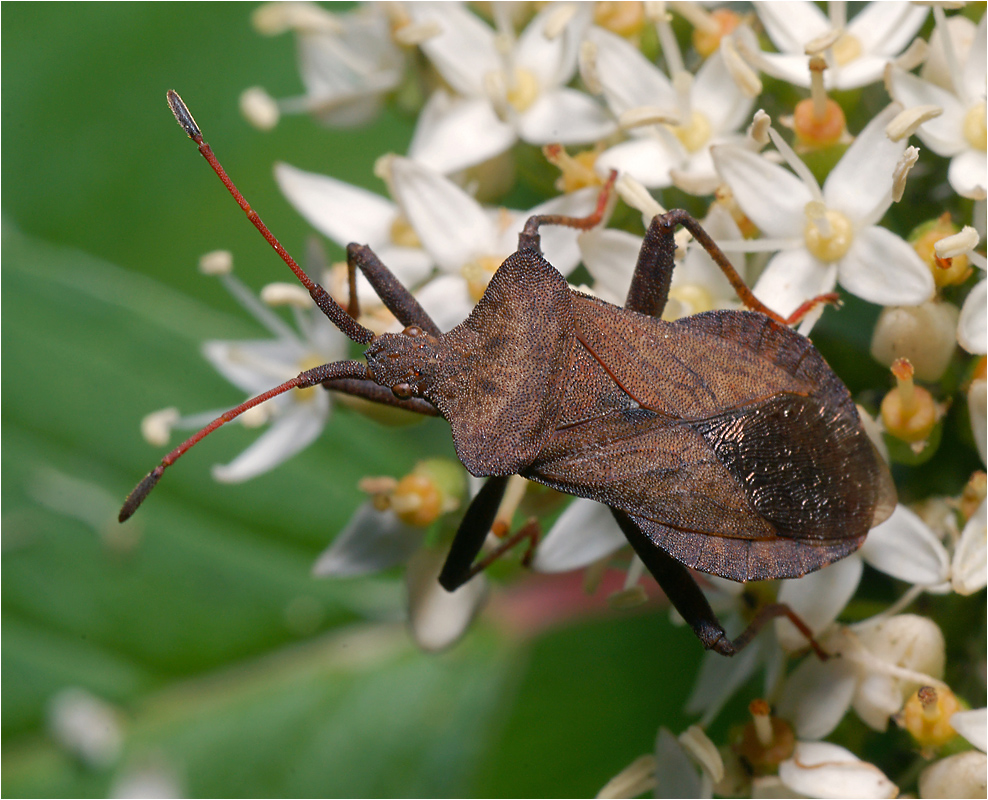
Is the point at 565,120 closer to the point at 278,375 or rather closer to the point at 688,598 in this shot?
the point at 278,375

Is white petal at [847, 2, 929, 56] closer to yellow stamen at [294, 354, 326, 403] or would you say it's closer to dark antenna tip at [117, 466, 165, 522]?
yellow stamen at [294, 354, 326, 403]

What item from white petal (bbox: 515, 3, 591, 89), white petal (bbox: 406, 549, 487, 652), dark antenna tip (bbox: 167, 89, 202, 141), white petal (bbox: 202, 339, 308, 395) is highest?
dark antenna tip (bbox: 167, 89, 202, 141)

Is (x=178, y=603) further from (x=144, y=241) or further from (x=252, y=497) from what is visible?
(x=144, y=241)

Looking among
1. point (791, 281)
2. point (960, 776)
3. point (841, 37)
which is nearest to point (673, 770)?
point (960, 776)

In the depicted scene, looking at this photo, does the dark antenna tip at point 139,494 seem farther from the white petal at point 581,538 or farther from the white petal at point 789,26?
the white petal at point 789,26

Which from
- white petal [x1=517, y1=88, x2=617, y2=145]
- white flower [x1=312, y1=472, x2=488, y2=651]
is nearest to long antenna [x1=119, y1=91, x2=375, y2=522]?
white flower [x1=312, y1=472, x2=488, y2=651]

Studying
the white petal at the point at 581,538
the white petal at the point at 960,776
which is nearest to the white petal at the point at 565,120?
the white petal at the point at 581,538

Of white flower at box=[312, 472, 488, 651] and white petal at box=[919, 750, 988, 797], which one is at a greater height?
white flower at box=[312, 472, 488, 651]
